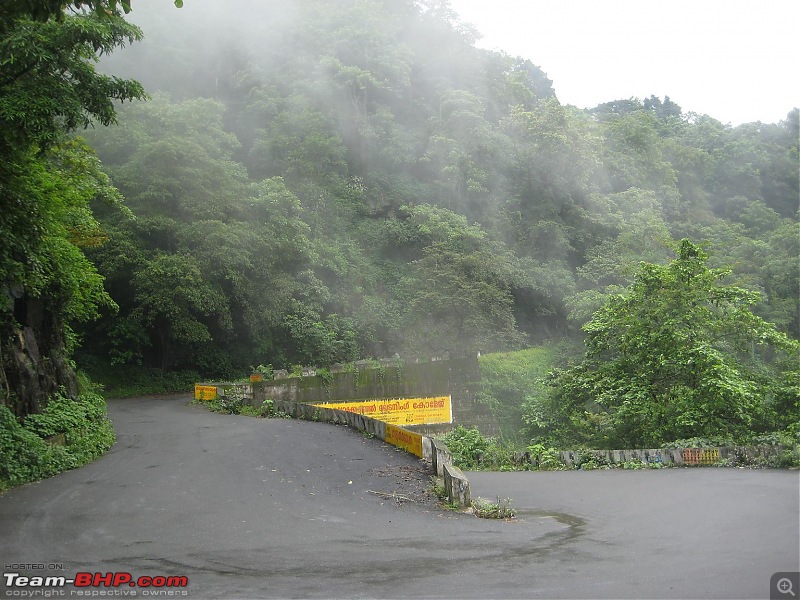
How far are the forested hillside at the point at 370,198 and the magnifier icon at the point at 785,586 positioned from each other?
25.0 m

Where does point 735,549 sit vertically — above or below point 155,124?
below

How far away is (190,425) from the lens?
1908cm

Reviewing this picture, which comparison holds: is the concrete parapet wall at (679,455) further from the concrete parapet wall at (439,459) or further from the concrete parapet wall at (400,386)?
the concrete parapet wall at (400,386)

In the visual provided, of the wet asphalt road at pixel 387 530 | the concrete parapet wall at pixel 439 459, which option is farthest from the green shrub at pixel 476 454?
the concrete parapet wall at pixel 439 459

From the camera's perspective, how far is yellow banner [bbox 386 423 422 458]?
1318 cm

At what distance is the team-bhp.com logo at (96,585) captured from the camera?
5.31 m

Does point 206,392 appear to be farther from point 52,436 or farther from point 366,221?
point 366,221

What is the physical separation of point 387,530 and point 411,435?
5.96 meters

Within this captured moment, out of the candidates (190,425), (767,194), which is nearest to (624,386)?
(190,425)

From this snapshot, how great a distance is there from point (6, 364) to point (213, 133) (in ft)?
76.4

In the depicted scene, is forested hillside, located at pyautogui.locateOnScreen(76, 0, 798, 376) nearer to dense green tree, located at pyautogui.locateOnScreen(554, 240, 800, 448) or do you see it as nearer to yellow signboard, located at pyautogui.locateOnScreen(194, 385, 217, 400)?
yellow signboard, located at pyautogui.locateOnScreen(194, 385, 217, 400)

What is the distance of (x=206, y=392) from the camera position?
86.3 ft

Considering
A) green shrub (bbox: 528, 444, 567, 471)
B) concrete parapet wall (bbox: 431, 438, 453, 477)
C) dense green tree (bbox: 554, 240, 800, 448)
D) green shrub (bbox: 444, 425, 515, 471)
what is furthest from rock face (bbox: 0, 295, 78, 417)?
dense green tree (bbox: 554, 240, 800, 448)

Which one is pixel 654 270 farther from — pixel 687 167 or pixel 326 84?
pixel 687 167
